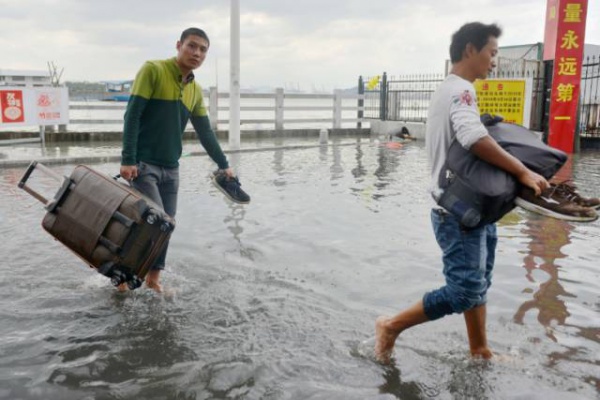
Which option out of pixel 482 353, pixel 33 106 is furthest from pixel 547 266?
pixel 33 106

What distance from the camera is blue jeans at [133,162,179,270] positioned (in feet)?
13.2

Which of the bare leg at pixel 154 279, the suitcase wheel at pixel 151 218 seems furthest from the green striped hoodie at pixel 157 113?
the bare leg at pixel 154 279

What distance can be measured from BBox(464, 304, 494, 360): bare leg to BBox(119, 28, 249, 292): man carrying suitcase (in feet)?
7.49

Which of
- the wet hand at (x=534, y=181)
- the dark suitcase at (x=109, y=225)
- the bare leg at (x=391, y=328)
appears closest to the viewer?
the wet hand at (x=534, y=181)

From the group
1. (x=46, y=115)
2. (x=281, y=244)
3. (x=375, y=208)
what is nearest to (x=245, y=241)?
(x=281, y=244)

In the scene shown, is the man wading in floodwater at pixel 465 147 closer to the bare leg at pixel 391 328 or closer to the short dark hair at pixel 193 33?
the bare leg at pixel 391 328

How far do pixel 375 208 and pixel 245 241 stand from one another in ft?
7.38

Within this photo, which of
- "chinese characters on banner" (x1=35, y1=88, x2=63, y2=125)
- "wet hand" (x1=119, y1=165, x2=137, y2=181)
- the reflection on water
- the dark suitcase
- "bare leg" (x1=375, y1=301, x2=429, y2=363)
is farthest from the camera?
"chinese characters on banner" (x1=35, y1=88, x2=63, y2=125)

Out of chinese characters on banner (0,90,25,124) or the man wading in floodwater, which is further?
chinese characters on banner (0,90,25,124)

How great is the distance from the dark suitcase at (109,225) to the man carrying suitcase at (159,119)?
1.38 ft

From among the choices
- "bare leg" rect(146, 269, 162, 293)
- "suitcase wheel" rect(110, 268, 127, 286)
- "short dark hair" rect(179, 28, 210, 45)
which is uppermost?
"short dark hair" rect(179, 28, 210, 45)

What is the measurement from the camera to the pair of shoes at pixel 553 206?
2.67 metres

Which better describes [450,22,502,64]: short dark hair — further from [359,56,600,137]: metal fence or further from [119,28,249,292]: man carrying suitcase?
[359,56,600,137]: metal fence

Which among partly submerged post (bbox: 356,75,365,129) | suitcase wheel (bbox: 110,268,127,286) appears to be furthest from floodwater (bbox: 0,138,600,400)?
partly submerged post (bbox: 356,75,365,129)
